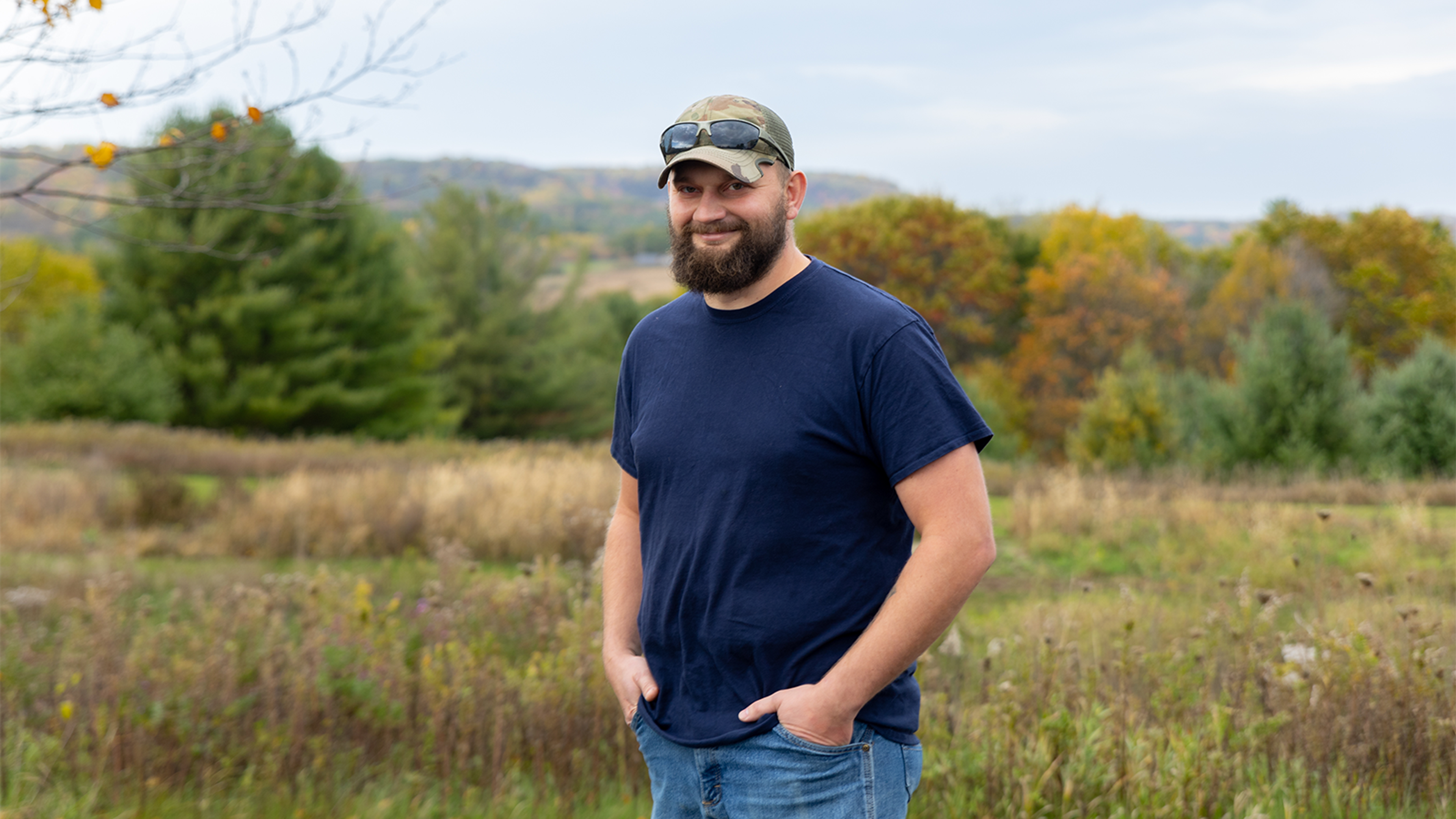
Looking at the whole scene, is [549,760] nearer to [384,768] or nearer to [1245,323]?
[384,768]

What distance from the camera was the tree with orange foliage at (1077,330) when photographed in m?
39.8

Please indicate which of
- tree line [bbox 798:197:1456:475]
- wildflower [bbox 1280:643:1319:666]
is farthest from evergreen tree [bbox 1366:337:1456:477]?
wildflower [bbox 1280:643:1319:666]

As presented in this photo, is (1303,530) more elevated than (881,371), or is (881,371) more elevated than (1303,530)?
(881,371)

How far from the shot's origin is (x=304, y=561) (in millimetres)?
9289

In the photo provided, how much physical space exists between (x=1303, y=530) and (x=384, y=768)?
9.32m

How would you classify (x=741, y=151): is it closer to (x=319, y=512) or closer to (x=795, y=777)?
(x=795, y=777)

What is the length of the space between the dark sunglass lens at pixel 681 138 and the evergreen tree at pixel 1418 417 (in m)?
20.8

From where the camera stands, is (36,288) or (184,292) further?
(36,288)

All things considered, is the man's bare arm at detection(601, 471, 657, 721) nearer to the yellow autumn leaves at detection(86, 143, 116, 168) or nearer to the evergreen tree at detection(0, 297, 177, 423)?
the yellow autumn leaves at detection(86, 143, 116, 168)

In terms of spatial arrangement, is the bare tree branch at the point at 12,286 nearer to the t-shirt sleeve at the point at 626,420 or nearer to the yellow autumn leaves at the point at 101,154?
the yellow autumn leaves at the point at 101,154

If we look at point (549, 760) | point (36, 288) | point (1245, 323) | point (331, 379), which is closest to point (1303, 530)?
point (549, 760)

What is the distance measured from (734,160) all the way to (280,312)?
92.4 ft

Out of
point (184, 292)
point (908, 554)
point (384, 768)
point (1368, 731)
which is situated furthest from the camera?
point (184, 292)

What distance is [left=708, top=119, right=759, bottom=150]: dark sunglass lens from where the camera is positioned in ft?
6.65
